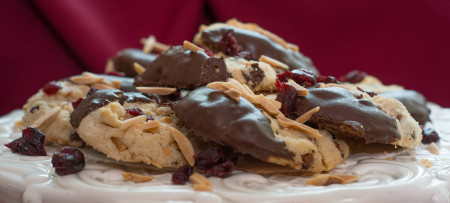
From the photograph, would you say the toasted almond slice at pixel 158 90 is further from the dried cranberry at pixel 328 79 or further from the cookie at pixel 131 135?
the dried cranberry at pixel 328 79

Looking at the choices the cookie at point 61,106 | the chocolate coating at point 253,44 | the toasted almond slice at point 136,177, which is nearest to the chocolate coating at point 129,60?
the cookie at point 61,106

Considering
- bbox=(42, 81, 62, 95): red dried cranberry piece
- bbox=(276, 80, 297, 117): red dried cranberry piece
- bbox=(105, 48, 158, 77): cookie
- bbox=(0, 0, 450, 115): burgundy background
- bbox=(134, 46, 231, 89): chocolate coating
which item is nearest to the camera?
bbox=(276, 80, 297, 117): red dried cranberry piece

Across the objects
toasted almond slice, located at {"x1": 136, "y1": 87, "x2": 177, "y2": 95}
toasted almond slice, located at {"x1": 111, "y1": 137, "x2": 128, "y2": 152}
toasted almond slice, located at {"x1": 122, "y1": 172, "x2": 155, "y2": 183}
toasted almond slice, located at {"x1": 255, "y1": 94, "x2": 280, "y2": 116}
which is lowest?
toasted almond slice, located at {"x1": 122, "y1": 172, "x2": 155, "y2": 183}

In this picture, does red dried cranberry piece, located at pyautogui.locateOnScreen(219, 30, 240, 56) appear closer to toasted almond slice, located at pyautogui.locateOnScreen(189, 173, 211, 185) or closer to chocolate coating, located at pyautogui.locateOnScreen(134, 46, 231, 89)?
chocolate coating, located at pyautogui.locateOnScreen(134, 46, 231, 89)

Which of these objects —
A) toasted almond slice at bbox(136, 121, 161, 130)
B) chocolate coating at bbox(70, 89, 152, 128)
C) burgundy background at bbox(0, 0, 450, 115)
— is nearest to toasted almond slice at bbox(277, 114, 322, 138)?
toasted almond slice at bbox(136, 121, 161, 130)

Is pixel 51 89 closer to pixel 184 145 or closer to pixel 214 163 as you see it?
pixel 184 145

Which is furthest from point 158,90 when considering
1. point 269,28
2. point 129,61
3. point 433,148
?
point 269,28
